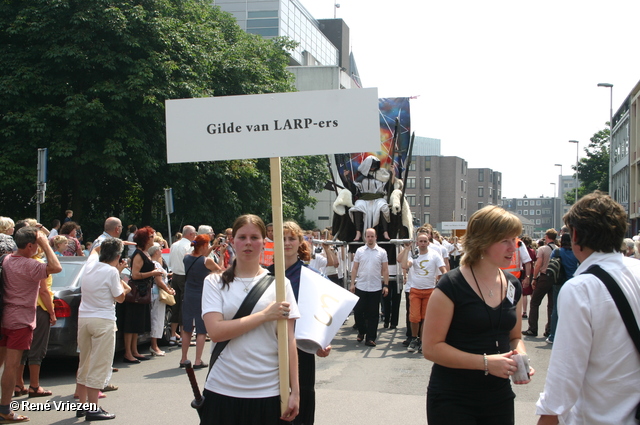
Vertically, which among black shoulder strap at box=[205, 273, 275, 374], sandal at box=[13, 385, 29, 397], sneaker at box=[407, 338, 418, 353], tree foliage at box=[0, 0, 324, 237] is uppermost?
tree foliage at box=[0, 0, 324, 237]

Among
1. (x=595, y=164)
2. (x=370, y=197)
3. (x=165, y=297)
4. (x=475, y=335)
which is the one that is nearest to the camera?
(x=475, y=335)

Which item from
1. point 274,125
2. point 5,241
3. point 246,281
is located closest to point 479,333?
point 246,281

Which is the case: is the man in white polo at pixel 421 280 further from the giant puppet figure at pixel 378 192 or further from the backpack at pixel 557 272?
the giant puppet figure at pixel 378 192

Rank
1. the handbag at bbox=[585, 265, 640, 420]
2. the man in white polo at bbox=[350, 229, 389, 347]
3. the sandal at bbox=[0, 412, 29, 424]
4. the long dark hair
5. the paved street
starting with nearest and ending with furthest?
the handbag at bbox=[585, 265, 640, 420] < the long dark hair < the sandal at bbox=[0, 412, 29, 424] < the paved street < the man in white polo at bbox=[350, 229, 389, 347]

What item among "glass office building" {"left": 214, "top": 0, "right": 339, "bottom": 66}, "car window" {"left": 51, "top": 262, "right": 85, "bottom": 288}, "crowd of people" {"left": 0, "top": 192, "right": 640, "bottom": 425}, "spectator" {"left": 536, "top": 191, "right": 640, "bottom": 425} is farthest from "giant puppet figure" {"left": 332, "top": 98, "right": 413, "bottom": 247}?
"glass office building" {"left": 214, "top": 0, "right": 339, "bottom": 66}

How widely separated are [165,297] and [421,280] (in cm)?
396

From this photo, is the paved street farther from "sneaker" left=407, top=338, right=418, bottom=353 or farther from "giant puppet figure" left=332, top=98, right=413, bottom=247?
"giant puppet figure" left=332, top=98, right=413, bottom=247

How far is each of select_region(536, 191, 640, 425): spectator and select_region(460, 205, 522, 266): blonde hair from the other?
0.59m

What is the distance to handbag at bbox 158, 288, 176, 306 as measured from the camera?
1032 cm

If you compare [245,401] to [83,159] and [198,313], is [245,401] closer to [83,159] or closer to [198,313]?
[198,313]

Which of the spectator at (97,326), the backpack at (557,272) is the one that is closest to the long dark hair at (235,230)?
the spectator at (97,326)

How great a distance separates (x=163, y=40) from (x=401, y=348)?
16.9 m

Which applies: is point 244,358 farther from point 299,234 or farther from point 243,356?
point 299,234

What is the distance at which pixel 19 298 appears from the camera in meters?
6.51
